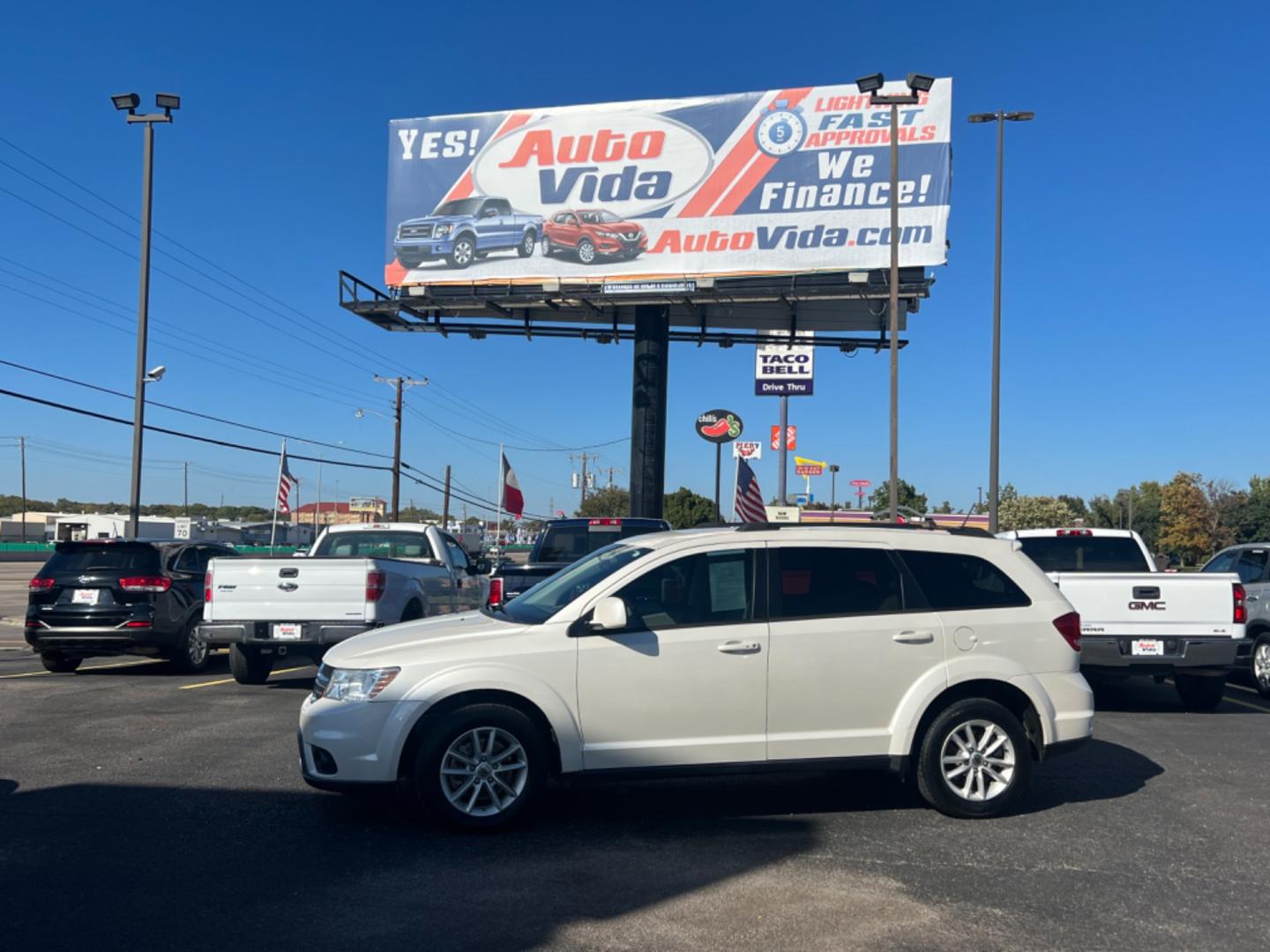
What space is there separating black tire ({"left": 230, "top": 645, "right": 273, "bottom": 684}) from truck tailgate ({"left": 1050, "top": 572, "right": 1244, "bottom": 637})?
899 centimetres

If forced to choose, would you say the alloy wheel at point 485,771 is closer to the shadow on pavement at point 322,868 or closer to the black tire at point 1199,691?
the shadow on pavement at point 322,868

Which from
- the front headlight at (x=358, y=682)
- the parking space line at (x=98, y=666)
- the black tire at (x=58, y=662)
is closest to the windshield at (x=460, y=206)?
the parking space line at (x=98, y=666)

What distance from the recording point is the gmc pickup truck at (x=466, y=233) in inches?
1000

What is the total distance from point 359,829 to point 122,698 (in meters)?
6.50

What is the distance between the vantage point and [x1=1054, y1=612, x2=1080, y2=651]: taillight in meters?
6.96

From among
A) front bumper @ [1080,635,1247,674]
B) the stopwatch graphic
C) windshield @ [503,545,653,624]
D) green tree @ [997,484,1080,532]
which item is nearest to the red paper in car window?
windshield @ [503,545,653,624]

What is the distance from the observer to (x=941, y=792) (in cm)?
662

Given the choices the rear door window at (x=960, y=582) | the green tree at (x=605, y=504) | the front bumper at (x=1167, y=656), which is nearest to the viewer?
the rear door window at (x=960, y=582)

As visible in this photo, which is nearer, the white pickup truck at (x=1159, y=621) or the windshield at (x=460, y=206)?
the white pickup truck at (x=1159, y=621)

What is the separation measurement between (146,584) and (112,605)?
449mm

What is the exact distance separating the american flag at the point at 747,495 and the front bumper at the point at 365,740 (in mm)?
20528

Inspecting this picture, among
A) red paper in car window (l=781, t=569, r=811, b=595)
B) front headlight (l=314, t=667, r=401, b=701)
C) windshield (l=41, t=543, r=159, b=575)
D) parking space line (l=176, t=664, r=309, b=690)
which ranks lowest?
parking space line (l=176, t=664, r=309, b=690)

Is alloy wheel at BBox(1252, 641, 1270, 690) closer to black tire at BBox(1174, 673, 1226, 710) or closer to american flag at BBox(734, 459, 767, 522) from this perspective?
black tire at BBox(1174, 673, 1226, 710)

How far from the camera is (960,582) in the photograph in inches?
275
